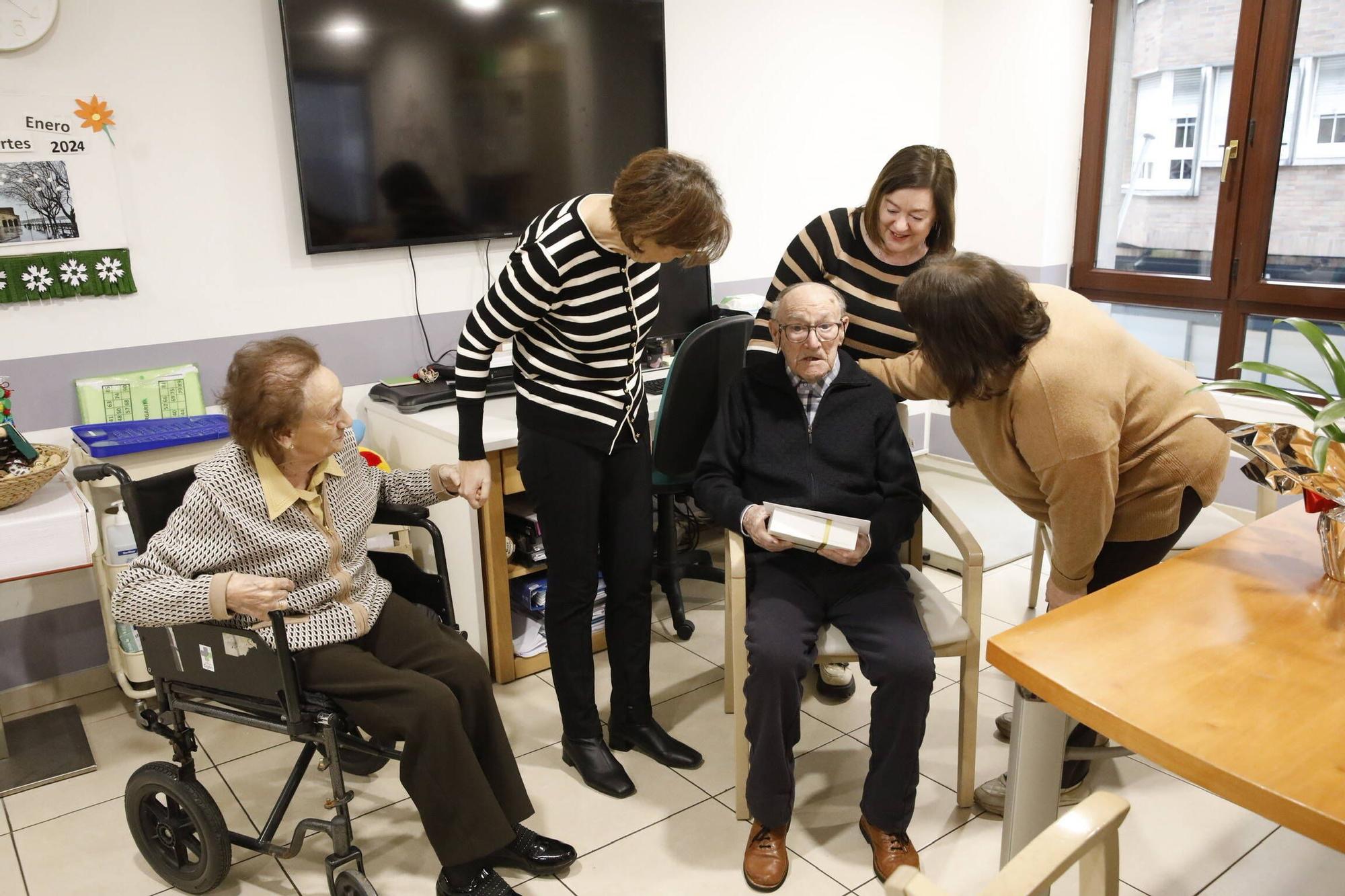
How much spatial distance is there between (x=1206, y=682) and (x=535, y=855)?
4.25ft

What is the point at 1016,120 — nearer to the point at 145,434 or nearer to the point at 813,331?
the point at 813,331

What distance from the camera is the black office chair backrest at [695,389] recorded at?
262 centimetres

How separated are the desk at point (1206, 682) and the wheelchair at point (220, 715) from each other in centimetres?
109

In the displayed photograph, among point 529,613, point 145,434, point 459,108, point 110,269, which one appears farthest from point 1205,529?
point 110,269

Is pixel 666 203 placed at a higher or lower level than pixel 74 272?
higher

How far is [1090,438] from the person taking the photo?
5.75 feet

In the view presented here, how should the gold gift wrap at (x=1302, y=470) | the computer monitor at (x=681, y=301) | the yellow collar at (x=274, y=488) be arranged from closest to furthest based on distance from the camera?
the gold gift wrap at (x=1302, y=470)
the yellow collar at (x=274, y=488)
the computer monitor at (x=681, y=301)

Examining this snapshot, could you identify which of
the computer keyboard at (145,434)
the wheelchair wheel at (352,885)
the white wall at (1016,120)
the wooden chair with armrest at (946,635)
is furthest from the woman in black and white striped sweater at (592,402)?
the white wall at (1016,120)

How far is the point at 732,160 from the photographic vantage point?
382 centimetres

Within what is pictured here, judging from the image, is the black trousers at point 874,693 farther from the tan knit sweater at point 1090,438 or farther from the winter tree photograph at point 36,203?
the winter tree photograph at point 36,203

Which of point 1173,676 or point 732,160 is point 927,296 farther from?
point 732,160

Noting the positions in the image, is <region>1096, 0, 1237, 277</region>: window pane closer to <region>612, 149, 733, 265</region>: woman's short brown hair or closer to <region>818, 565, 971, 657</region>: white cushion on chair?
<region>818, 565, 971, 657</region>: white cushion on chair

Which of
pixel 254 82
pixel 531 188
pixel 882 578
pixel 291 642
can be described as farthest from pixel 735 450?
pixel 254 82

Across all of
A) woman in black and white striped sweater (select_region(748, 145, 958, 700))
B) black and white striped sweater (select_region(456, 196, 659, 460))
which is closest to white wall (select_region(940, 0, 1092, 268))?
woman in black and white striped sweater (select_region(748, 145, 958, 700))
